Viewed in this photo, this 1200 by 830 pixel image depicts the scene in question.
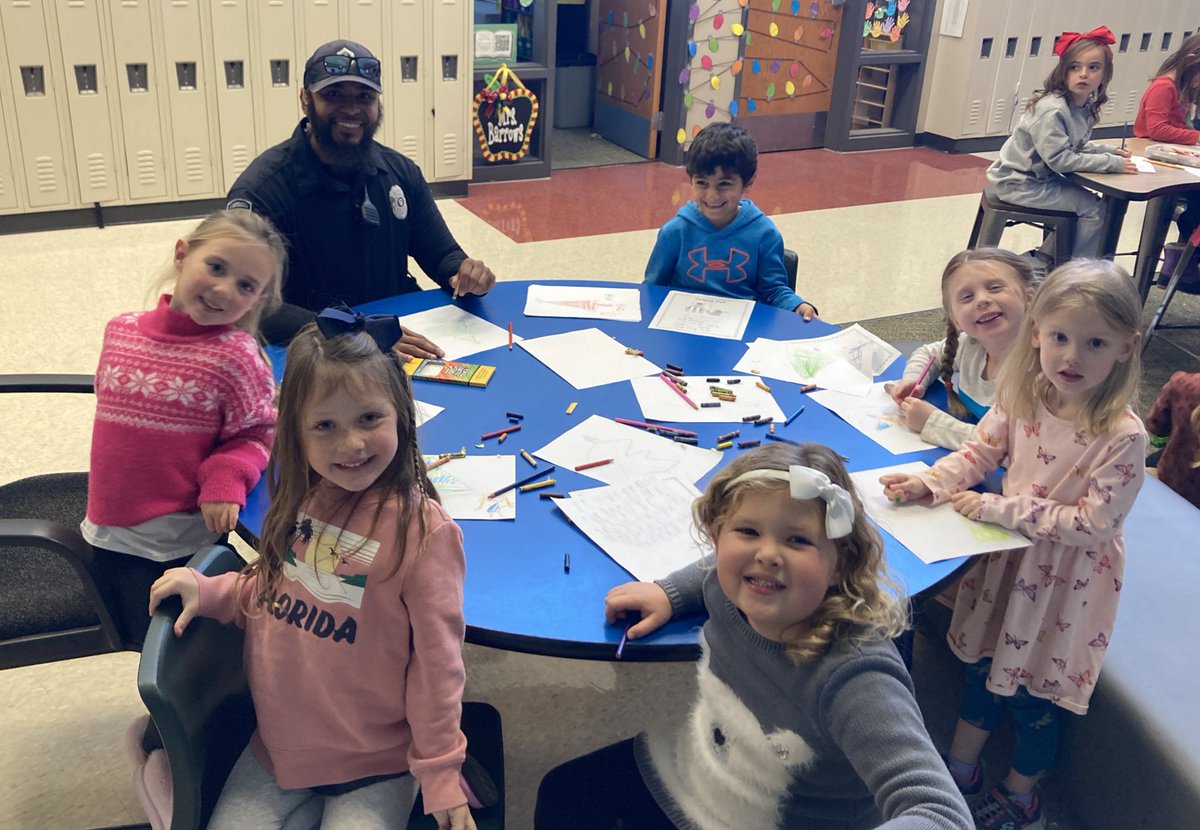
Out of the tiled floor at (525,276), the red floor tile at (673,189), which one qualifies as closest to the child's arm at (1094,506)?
the tiled floor at (525,276)

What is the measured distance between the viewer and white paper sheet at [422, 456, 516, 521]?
1.70 meters

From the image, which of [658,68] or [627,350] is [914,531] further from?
[658,68]

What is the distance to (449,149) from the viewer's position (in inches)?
233

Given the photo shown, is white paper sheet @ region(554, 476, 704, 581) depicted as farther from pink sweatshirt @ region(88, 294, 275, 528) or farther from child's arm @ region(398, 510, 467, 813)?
pink sweatshirt @ region(88, 294, 275, 528)

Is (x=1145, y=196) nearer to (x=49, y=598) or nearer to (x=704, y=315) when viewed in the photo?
(x=704, y=315)

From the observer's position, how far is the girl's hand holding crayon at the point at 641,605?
145 cm

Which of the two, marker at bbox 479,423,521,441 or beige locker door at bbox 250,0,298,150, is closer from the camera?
marker at bbox 479,423,521,441

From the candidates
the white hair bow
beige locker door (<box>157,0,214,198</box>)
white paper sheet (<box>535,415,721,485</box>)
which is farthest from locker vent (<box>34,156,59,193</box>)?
the white hair bow

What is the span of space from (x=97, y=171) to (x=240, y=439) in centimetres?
394

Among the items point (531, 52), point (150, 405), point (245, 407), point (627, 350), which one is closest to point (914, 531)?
point (627, 350)

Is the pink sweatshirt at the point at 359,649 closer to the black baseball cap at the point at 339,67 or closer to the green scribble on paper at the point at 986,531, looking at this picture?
the green scribble on paper at the point at 986,531

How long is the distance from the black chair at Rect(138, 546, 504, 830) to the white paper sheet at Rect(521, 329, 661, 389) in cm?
83

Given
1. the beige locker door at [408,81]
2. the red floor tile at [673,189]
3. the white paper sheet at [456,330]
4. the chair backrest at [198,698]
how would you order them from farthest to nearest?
the red floor tile at [673,189], the beige locker door at [408,81], the white paper sheet at [456,330], the chair backrest at [198,698]

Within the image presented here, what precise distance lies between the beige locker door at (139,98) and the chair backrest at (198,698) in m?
4.24
